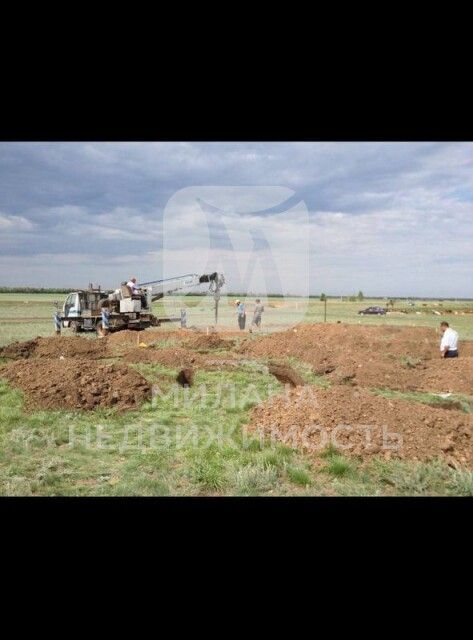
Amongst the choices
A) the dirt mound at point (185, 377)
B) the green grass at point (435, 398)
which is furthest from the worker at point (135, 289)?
the green grass at point (435, 398)

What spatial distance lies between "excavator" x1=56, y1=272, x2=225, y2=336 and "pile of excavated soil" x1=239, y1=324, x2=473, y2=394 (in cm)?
302

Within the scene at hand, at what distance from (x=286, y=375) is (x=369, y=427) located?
4.28 meters

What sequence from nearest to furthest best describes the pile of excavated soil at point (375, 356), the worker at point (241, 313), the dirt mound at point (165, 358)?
the pile of excavated soil at point (375, 356), the dirt mound at point (165, 358), the worker at point (241, 313)

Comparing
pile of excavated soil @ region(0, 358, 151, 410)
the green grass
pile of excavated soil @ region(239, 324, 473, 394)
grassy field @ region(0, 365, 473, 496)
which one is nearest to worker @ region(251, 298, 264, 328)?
pile of excavated soil @ region(239, 324, 473, 394)

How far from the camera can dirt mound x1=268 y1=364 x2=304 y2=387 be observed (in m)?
8.77

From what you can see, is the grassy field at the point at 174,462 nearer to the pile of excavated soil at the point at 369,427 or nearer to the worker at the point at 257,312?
the pile of excavated soil at the point at 369,427

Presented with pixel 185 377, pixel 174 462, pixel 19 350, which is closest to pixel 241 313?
pixel 185 377

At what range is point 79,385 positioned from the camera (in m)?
6.69

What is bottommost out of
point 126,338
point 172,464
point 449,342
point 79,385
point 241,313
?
point 172,464

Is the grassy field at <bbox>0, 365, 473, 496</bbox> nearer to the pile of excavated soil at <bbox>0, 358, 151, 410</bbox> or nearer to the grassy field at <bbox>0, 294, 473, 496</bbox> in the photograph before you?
the grassy field at <bbox>0, 294, 473, 496</bbox>

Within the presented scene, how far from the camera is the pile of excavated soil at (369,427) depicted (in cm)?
457

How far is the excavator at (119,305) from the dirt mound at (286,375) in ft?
13.9

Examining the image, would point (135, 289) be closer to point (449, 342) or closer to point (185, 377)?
point (185, 377)

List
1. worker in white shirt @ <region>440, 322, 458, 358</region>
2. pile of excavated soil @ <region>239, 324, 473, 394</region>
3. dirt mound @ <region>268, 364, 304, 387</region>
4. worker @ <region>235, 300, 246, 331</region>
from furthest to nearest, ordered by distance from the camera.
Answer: worker @ <region>235, 300, 246, 331</region>
worker in white shirt @ <region>440, 322, 458, 358</region>
dirt mound @ <region>268, 364, 304, 387</region>
pile of excavated soil @ <region>239, 324, 473, 394</region>
